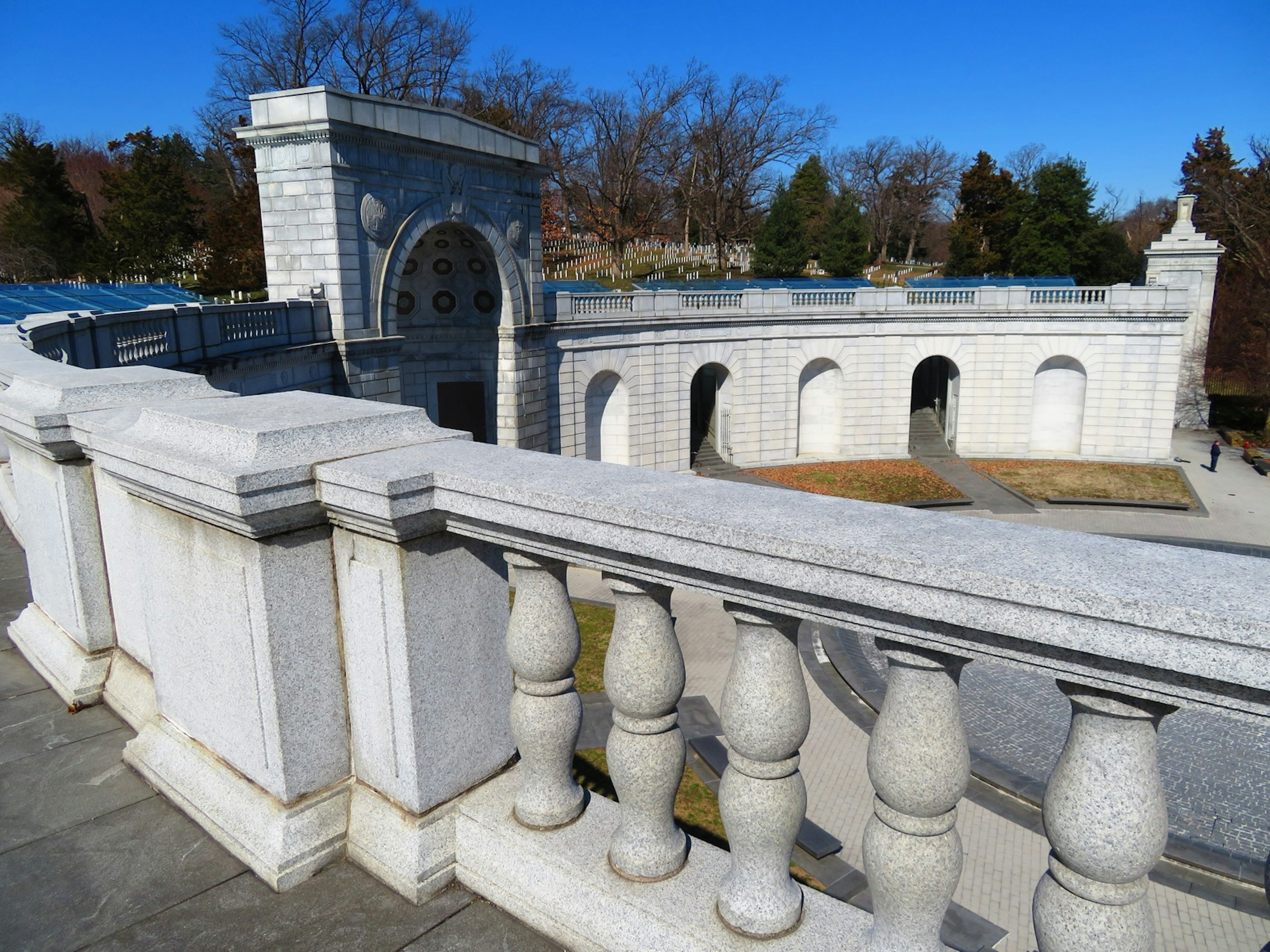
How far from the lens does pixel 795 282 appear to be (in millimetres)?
34438

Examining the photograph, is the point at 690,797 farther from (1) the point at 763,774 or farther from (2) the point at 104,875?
(1) the point at 763,774

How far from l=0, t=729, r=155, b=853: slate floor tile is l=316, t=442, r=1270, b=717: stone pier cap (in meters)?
1.75

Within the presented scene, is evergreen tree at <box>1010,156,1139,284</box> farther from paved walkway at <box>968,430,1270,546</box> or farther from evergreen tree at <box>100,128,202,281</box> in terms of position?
evergreen tree at <box>100,128,202,281</box>

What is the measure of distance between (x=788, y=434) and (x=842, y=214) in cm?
2395

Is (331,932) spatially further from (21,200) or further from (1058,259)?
(1058,259)

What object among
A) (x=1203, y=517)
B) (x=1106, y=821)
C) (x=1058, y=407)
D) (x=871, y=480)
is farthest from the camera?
(x=1058, y=407)

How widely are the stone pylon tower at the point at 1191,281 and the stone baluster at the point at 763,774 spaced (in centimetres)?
4120

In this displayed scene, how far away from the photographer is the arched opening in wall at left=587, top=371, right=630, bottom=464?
28297 mm

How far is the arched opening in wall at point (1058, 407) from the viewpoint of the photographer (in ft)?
105

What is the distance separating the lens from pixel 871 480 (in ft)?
94.1

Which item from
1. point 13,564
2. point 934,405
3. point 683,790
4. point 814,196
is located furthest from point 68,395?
point 814,196

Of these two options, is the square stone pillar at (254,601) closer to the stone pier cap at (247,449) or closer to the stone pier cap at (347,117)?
the stone pier cap at (247,449)

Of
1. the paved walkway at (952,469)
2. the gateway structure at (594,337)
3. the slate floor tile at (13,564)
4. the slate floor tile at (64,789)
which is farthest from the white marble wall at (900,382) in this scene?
the slate floor tile at (64,789)

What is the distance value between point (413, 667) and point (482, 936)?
2.94 feet
